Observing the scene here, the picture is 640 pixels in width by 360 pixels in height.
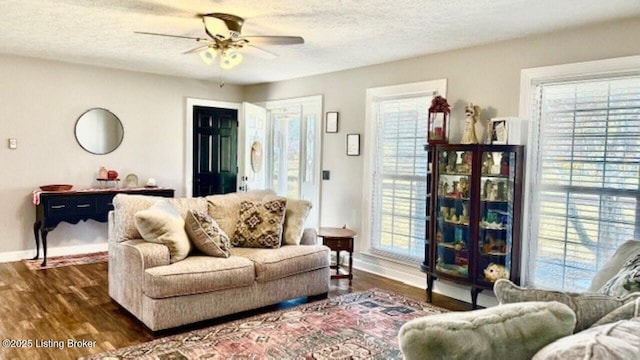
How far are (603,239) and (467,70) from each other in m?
1.80

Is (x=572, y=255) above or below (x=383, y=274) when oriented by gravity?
above

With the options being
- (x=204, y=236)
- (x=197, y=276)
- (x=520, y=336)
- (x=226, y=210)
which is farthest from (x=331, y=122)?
(x=520, y=336)

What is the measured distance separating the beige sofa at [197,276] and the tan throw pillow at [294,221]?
12 centimetres

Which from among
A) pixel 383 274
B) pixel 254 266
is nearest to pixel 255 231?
pixel 254 266

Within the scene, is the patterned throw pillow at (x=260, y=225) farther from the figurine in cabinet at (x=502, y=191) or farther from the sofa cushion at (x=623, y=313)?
the sofa cushion at (x=623, y=313)

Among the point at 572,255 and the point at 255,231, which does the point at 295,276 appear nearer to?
the point at 255,231

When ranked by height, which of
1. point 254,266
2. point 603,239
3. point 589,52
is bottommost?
point 254,266

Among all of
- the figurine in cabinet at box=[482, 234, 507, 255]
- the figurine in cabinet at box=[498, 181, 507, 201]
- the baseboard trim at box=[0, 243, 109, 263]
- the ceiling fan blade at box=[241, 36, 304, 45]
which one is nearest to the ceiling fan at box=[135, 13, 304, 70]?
the ceiling fan blade at box=[241, 36, 304, 45]

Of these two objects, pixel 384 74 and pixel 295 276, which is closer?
pixel 295 276

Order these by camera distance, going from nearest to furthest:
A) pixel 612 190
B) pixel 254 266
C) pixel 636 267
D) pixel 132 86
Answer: pixel 636 267, pixel 612 190, pixel 254 266, pixel 132 86

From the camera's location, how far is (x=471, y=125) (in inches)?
155

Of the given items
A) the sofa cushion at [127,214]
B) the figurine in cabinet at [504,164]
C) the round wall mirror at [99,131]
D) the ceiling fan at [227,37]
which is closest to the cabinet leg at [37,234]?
the round wall mirror at [99,131]

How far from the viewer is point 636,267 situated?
203 cm

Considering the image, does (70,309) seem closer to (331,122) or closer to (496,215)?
(331,122)
